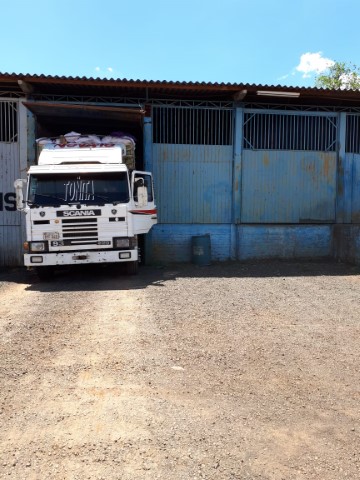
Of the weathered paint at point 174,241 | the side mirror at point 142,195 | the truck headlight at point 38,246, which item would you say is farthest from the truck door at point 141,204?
the weathered paint at point 174,241

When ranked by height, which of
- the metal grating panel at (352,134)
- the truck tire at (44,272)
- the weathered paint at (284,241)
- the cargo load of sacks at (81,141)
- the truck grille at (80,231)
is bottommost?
the truck tire at (44,272)

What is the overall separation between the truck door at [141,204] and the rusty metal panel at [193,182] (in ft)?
6.98

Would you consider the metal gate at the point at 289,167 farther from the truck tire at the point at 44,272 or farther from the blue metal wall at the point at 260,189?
the truck tire at the point at 44,272

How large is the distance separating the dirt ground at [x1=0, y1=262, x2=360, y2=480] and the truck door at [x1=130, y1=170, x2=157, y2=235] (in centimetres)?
217

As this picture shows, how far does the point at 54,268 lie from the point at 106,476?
809cm

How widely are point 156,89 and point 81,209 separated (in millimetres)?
4706

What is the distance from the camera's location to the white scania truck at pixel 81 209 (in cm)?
832

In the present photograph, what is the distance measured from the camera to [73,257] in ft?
27.5

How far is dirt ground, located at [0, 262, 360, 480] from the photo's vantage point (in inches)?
103

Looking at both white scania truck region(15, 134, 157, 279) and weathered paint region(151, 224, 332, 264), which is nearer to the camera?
white scania truck region(15, 134, 157, 279)

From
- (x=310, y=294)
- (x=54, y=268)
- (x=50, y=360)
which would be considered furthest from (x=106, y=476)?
(x=54, y=268)

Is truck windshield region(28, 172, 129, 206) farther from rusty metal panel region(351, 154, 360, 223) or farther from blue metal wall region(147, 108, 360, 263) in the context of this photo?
rusty metal panel region(351, 154, 360, 223)

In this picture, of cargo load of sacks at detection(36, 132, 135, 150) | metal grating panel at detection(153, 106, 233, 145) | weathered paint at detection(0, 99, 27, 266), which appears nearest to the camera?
cargo load of sacks at detection(36, 132, 135, 150)

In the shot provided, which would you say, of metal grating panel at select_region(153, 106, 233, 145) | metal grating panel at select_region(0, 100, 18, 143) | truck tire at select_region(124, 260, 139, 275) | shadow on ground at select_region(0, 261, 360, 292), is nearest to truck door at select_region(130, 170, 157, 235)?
truck tire at select_region(124, 260, 139, 275)
